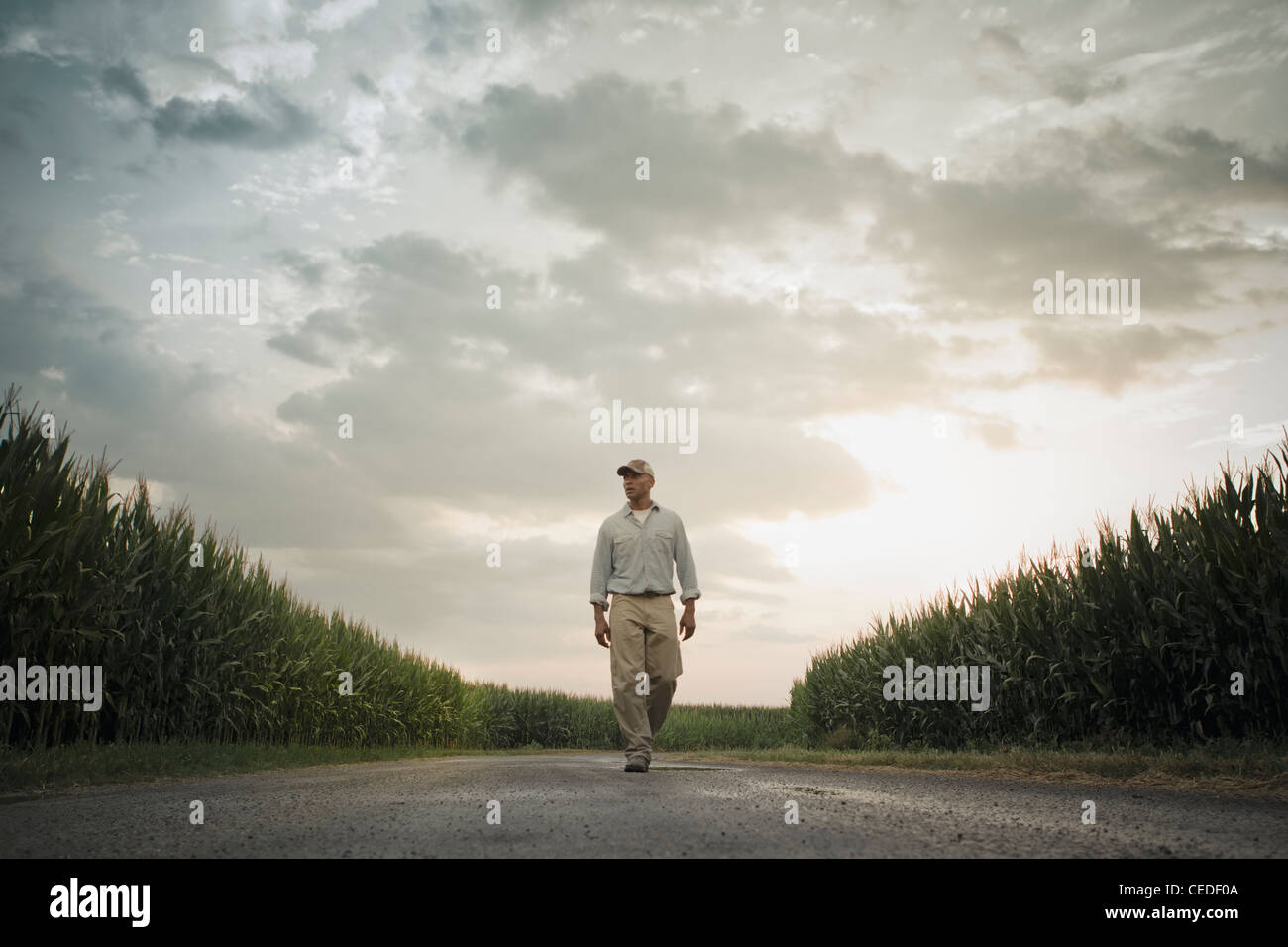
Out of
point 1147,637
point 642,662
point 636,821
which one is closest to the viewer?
point 636,821

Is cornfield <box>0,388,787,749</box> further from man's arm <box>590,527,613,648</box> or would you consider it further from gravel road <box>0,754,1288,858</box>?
man's arm <box>590,527,613,648</box>

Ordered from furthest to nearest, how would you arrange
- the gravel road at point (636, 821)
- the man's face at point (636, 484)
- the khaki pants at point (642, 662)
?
the man's face at point (636, 484)
the khaki pants at point (642, 662)
the gravel road at point (636, 821)

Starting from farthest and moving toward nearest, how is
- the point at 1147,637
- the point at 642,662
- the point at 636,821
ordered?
the point at 1147,637
the point at 642,662
the point at 636,821

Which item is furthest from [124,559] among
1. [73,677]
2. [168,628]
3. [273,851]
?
[273,851]

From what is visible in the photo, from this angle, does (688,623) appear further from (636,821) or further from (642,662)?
(636,821)

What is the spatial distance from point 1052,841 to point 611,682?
4853mm

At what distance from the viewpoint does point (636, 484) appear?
29.1 feet

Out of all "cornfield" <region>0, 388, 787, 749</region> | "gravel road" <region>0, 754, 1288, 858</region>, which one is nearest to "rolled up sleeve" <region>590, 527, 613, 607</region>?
"gravel road" <region>0, 754, 1288, 858</region>

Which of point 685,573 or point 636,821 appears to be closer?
point 636,821

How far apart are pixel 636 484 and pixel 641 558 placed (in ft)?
2.43

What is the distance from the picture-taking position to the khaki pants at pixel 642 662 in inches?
328

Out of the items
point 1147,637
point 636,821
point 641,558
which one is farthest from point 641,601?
point 1147,637

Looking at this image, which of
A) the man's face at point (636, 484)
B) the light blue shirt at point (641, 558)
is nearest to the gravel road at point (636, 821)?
the light blue shirt at point (641, 558)

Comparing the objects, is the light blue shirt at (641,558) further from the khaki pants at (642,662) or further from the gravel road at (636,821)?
the gravel road at (636,821)
